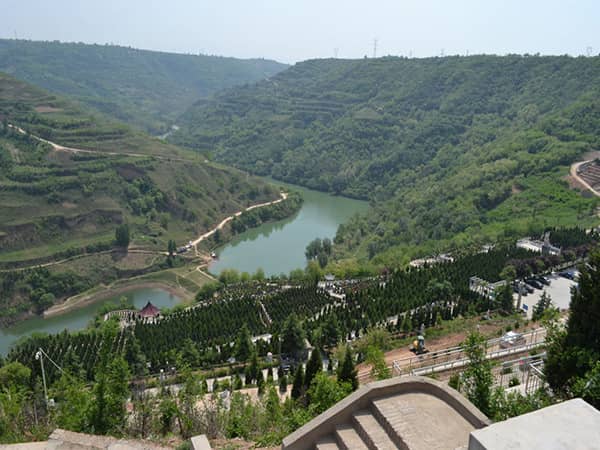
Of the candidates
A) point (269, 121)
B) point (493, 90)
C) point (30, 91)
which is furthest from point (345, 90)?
point (30, 91)

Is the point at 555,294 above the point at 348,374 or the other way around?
the other way around

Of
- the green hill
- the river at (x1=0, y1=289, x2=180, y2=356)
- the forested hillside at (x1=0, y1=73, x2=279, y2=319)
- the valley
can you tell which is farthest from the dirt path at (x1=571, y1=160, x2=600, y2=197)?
the river at (x1=0, y1=289, x2=180, y2=356)

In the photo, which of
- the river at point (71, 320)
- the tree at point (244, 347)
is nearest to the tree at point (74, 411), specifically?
the tree at point (244, 347)

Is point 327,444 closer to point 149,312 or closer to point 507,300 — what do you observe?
point 507,300

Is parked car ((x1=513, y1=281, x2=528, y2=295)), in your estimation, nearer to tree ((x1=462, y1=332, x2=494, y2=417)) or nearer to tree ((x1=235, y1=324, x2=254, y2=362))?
tree ((x1=235, y1=324, x2=254, y2=362))

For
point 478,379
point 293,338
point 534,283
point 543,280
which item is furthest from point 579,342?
point 543,280

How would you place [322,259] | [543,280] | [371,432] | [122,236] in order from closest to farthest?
[371,432]
[543,280]
[322,259]
[122,236]
